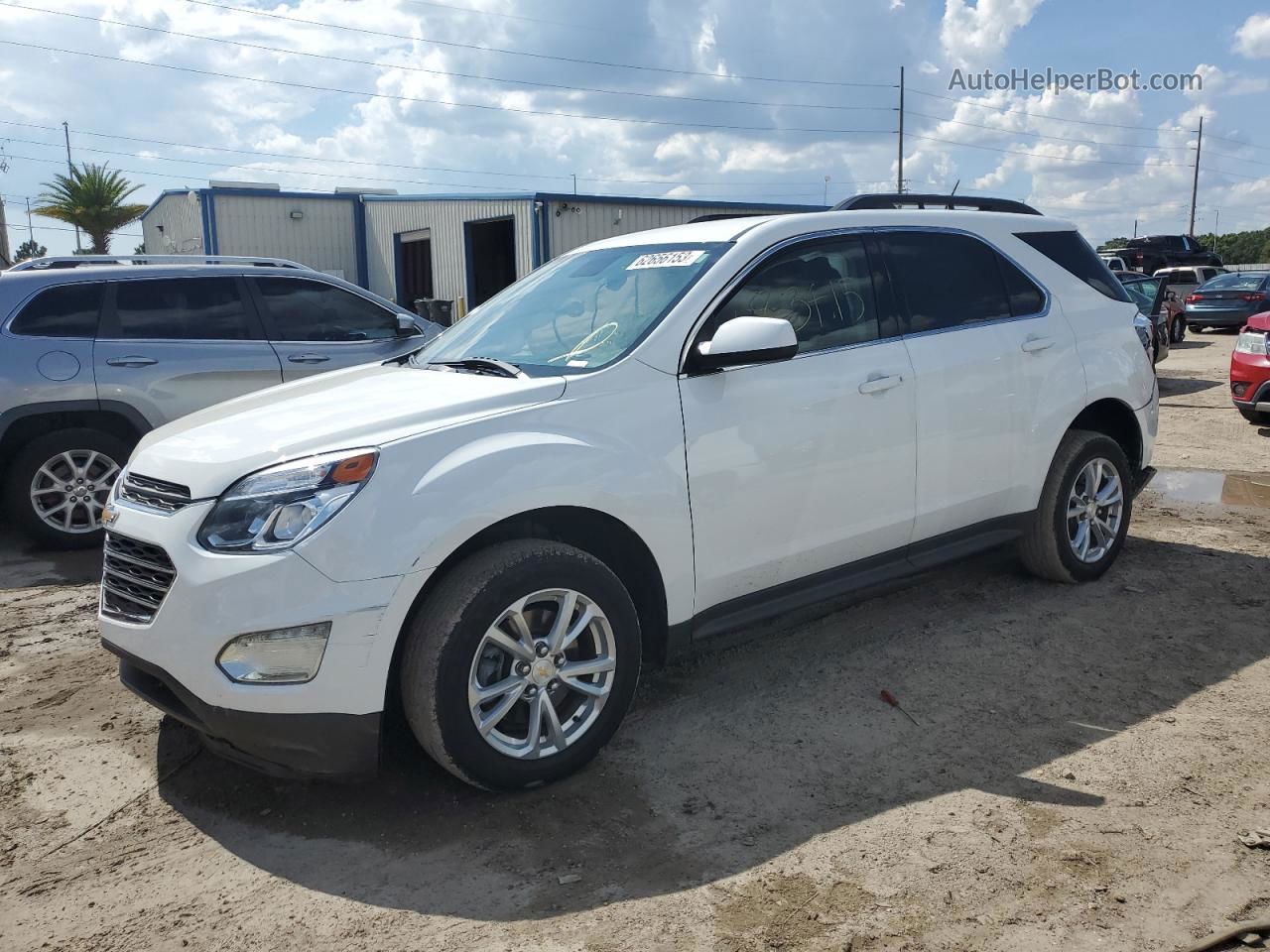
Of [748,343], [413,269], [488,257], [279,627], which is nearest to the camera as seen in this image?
[279,627]

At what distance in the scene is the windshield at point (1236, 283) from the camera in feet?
76.1

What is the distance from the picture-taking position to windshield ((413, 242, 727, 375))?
12.7ft

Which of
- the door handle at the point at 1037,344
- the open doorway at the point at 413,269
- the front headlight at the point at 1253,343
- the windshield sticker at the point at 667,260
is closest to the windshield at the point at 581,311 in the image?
the windshield sticker at the point at 667,260

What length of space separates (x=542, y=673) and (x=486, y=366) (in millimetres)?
1219

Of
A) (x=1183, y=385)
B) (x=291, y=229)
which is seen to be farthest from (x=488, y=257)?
(x=1183, y=385)

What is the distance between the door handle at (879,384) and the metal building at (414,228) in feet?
60.2

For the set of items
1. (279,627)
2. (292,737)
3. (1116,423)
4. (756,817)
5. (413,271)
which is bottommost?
(756,817)

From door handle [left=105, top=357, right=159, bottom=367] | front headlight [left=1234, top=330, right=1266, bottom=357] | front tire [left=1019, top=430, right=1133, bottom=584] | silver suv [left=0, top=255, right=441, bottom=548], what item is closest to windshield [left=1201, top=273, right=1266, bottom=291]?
front headlight [left=1234, top=330, right=1266, bottom=357]

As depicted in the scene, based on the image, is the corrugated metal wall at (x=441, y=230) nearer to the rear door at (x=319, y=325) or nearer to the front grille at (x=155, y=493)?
the rear door at (x=319, y=325)

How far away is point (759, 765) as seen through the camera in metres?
3.63

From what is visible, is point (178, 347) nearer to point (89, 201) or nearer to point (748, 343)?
point (748, 343)

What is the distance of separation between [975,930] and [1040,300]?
3.37 meters

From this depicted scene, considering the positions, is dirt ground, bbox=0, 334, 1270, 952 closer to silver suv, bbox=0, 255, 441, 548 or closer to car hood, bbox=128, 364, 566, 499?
car hood, bbox=128, 364, 566, 499

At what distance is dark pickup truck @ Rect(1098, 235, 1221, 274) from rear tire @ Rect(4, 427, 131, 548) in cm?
3400
